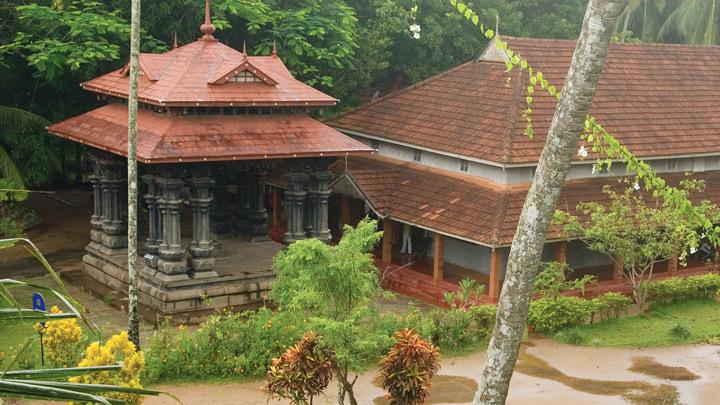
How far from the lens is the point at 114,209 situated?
21.9 metres

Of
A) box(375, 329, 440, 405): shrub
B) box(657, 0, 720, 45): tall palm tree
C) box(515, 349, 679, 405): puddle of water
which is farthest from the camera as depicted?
box(657, 0, 720, 45): tall palm tree

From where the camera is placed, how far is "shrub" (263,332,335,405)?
11805 millimetres

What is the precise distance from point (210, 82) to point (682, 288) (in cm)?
1137

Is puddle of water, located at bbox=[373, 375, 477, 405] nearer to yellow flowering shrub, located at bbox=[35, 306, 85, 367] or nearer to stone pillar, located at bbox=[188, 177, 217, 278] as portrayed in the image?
yellow flowering shrub, located at bbox=[35, 306, 85, 367]

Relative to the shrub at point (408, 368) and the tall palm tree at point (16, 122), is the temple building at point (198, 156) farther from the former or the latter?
the shrub at point (408, 368)

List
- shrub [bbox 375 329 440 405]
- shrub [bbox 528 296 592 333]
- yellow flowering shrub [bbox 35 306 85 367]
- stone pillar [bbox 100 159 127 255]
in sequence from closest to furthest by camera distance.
Result: shrub [bbox 375 329 440 405] → yellow flowering shrub [bbox 35 306 85 367] → shrub [bbox 528 296 592 333] → stone pillar [bbox 100 159 127 255]

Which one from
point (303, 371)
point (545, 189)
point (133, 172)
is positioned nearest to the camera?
point (545, 189)

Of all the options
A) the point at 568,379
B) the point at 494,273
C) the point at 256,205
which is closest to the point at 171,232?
the point at 256,205

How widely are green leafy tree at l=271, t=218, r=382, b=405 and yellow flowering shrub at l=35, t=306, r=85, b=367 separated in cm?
309

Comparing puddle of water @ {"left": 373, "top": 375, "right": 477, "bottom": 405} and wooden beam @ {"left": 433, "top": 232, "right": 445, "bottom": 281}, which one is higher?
wooden beam @ {"left": 433, "top": 232, "right": 445, "bottom": 281}

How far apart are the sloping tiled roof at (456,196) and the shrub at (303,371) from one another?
8385 millimetres

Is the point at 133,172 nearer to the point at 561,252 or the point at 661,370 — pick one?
the point at 661,370

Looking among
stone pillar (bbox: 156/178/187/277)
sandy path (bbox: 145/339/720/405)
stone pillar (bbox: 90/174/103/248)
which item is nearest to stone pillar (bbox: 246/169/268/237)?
stone pillar (bbox: 90/174/103/248)

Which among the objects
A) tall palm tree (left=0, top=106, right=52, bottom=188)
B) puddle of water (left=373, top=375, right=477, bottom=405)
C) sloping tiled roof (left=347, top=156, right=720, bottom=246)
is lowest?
puddle of water (left=373, top=375, right=477, bottom=405)
